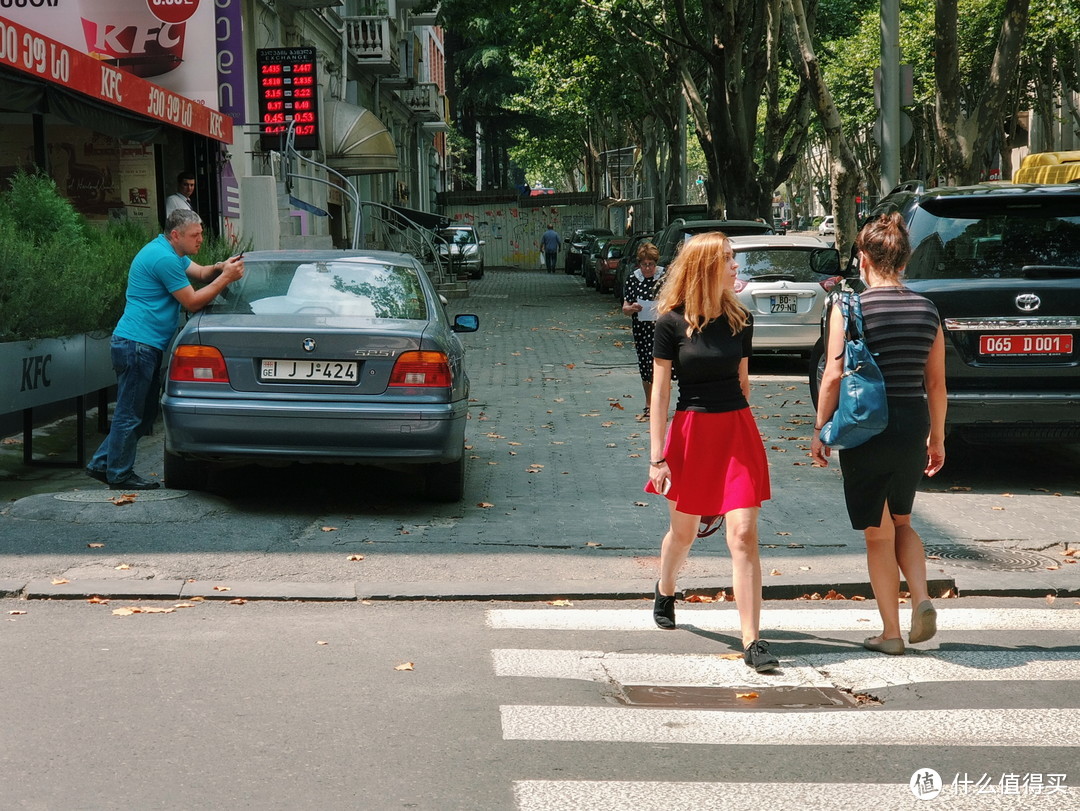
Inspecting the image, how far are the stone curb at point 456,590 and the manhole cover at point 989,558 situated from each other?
25 cm

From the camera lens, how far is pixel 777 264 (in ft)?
55.1

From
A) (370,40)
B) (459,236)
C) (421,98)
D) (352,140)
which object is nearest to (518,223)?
(421,98)

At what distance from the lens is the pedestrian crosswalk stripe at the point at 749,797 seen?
3.84 metres

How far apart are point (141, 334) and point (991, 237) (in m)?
5.44

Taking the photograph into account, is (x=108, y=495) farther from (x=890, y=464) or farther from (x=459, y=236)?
(x=459, y=236)

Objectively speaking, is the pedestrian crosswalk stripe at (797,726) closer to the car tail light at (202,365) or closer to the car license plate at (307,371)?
the car license plate at (307,371)

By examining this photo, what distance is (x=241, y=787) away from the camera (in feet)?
12.8

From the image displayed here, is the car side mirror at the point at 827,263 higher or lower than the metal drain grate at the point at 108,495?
higher

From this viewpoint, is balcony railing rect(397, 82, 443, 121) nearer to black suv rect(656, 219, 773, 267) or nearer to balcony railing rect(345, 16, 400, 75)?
balcony railing rect(345, 16, 400, 75)

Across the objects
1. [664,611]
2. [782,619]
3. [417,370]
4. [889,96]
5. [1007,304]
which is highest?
[889,96]

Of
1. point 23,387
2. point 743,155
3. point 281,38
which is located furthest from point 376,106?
point 23,387

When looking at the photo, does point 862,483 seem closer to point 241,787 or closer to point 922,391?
point 922,391

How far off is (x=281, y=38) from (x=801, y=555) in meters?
A: 24.7

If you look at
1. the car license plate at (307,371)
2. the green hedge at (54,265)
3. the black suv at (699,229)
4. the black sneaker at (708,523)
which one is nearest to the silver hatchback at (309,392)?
the car license plate at (307,371)
